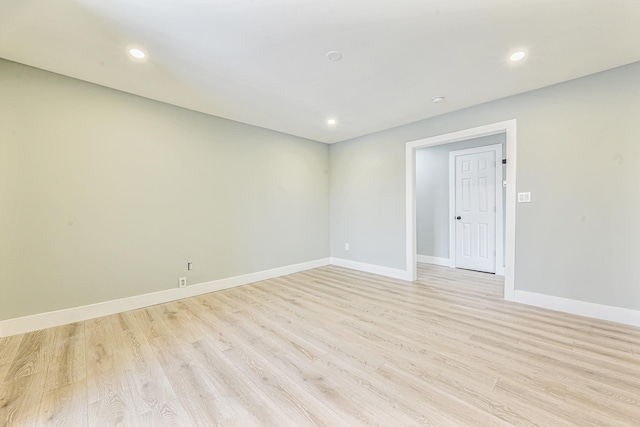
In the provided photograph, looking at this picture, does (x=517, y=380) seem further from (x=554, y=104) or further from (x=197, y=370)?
(x=554, y=104)

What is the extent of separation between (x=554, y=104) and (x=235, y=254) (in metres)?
4.45

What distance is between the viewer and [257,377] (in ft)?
5.89

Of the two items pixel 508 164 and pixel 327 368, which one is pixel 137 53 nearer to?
pixel 327 368

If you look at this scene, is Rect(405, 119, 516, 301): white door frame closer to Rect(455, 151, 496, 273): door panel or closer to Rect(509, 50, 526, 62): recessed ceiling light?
Rect(509, 50, 526, 62): recessed ceiling light

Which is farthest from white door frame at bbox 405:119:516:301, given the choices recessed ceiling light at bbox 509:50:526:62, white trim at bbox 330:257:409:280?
white trim at bbox 330:257:409:280

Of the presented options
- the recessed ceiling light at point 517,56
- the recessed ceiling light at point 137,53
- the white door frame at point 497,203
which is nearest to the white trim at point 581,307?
the white door frame at point 497,203

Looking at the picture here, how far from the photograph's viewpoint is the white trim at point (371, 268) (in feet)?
14.0

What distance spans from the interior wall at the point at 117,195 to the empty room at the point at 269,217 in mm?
21

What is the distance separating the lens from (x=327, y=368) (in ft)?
6.20

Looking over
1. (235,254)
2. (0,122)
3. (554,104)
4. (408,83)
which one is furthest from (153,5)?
(554,104)

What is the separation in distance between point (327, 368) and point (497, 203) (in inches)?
163

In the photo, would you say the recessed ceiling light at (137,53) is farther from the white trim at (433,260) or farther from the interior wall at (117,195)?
the white trim at (433,260)

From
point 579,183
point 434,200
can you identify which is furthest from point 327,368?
point 434,200

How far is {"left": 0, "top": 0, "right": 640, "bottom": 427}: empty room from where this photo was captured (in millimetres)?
1675
